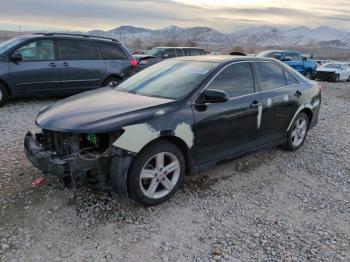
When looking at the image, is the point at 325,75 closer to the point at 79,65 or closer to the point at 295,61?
the point at 295,61

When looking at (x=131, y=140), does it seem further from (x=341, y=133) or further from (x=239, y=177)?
(x=341, y=133)

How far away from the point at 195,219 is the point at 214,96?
1383 mm

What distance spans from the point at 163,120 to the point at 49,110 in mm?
1463

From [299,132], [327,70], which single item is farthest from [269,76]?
[327,70]

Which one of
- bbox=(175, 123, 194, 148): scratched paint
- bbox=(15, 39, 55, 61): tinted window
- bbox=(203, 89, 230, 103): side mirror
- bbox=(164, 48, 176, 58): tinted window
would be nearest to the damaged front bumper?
bbox=(175, 123, 194, 148): scratched paint

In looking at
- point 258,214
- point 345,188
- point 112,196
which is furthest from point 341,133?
point 112,196

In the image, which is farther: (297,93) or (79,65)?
(79,65)

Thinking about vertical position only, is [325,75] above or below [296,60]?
below

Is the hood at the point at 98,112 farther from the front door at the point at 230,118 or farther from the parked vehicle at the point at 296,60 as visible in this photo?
the parked vehicle at the point at 296,60

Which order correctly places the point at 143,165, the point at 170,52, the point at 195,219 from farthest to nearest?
the point at 170,52, the point at 195,219, the point at 143,165

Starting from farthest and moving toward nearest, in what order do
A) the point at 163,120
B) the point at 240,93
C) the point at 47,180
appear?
1. the point at 240,93
2. the point at 47,180
3. the point at 163,120

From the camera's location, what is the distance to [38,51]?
8336mm

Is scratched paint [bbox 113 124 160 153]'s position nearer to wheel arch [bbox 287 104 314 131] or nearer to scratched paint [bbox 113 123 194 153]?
scratched paint [bbox 113 123 194 153]

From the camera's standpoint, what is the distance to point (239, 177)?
4668mm
